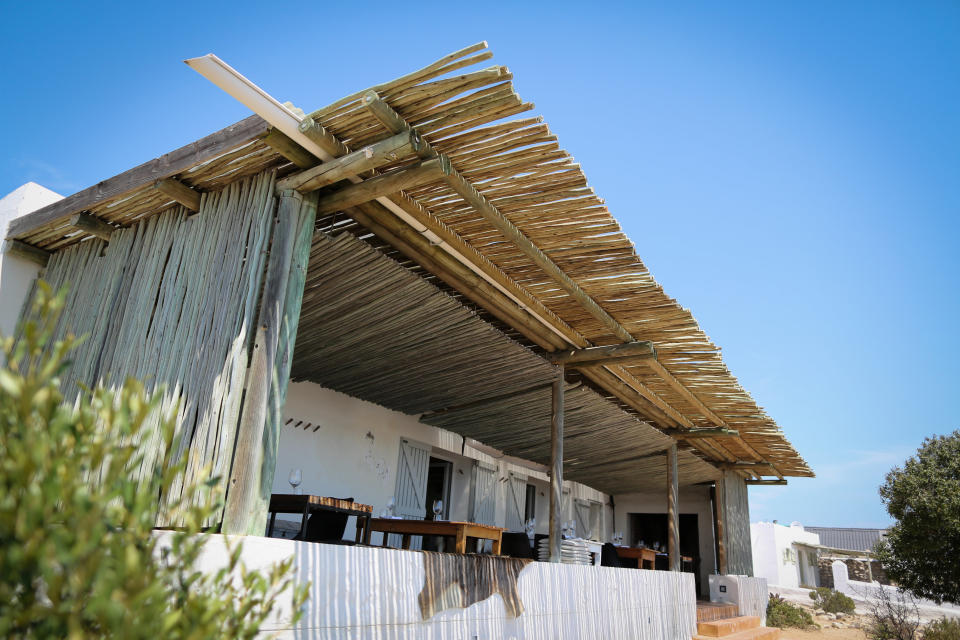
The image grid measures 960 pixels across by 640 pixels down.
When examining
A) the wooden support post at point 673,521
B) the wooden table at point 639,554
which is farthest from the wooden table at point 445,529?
the wooden support post at point 673,521

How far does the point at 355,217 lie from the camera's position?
3.97m

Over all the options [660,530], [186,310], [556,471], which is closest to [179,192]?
[186,310]

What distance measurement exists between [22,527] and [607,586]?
19.1 ft

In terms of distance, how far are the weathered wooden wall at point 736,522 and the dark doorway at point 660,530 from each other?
2145mm

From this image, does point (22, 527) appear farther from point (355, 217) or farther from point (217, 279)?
point (355, 217)

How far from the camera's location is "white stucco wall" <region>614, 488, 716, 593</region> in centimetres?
1407

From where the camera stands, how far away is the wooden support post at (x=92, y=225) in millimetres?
4418

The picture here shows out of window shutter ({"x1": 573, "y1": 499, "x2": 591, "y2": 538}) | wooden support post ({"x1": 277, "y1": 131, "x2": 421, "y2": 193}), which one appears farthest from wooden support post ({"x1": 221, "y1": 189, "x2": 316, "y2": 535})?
window shutter ({"x1": 573, "y1": 499, "x2": 591, "y2": 538})

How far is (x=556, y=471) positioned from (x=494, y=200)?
3289 mm

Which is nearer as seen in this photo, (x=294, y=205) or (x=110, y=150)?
(x=294, y=205)

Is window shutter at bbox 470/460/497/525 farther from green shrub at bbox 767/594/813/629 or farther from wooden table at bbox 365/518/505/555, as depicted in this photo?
green shrub at bbox 767/594/813/629

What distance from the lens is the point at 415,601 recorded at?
359 cm

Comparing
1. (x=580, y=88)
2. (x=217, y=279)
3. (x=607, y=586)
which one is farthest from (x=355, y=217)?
(x=580, y=88)

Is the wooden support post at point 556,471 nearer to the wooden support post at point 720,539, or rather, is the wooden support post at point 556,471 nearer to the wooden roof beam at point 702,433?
the wooden roof beam at point 702,433
